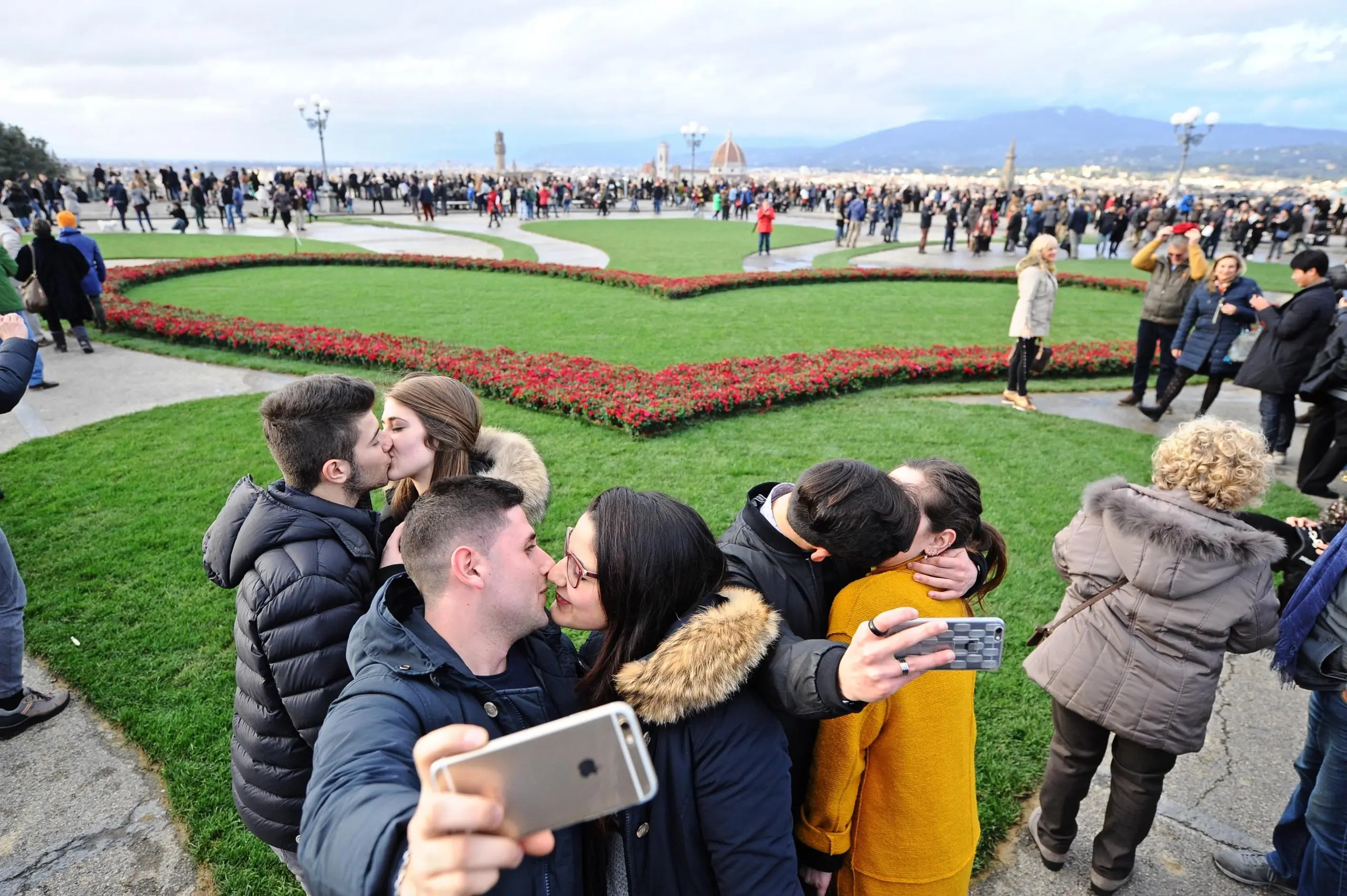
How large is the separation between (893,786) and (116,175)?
39.1 meters

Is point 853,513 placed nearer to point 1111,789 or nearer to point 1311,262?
Result: point 1111,789

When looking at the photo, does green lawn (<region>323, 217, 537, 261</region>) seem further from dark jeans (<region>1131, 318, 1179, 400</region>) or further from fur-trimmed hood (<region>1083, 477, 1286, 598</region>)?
fur-trimmed hood (<region>1083, 477, 1286, 598</region>)

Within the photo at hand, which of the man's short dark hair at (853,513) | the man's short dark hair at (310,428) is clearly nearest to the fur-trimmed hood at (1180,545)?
the man's short dark hair at (853,513)

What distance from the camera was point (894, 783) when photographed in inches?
77.6

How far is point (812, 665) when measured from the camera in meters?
1.55

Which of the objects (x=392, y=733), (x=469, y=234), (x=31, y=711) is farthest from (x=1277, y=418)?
(x=469, y=234)

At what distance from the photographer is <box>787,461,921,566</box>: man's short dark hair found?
1965 mm

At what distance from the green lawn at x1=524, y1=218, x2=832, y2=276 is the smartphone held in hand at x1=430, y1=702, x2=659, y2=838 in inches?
664

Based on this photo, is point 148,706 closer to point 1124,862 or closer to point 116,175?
point 1124,862

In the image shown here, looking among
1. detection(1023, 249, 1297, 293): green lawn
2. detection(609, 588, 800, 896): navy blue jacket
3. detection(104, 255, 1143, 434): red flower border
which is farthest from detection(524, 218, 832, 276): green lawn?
detection(609, 588, 800, 896): navy blue jacket

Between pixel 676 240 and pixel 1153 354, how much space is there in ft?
60.2

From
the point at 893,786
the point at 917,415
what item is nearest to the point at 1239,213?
the point at 917,415

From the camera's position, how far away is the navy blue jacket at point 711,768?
5.12 ft

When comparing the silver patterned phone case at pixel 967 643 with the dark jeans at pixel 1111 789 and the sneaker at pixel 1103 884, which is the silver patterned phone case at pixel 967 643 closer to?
the dark jeans at pixel 1111 789
